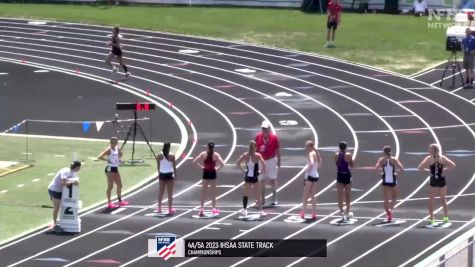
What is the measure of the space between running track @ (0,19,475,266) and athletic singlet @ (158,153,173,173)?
93 cm

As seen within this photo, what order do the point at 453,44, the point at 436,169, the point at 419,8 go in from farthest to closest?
the point at 419,8 < the point at 453,44 < the point at 436,169

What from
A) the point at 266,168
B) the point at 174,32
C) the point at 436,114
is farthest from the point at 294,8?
the point at 266,168

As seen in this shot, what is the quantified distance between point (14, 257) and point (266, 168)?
5.67 metres

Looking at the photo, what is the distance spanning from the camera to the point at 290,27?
162ft

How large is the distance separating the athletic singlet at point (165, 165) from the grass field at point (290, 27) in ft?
59.3

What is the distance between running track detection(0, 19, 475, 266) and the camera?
69.9 feet

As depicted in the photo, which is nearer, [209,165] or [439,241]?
[439,241]

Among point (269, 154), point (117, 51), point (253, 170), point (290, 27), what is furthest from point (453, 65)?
point (253, 170)

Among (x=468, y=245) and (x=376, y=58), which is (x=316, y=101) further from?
(x=468, y=245)

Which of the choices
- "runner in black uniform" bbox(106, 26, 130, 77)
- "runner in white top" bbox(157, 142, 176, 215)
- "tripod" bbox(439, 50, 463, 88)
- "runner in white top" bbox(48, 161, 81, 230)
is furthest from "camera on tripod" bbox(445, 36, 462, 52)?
"runner in white top" bbox(48, 161, 81, 230)

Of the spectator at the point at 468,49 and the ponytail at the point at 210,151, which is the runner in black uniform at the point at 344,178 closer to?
the ponytail at the point at 210,151

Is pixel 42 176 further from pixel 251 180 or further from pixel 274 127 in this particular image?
pixel 274 127

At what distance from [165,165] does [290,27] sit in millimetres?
26608

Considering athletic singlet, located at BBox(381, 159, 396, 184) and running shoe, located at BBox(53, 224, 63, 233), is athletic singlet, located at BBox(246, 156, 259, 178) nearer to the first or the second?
athletic singlet, located at BBox(381, 159, 396, 184)
